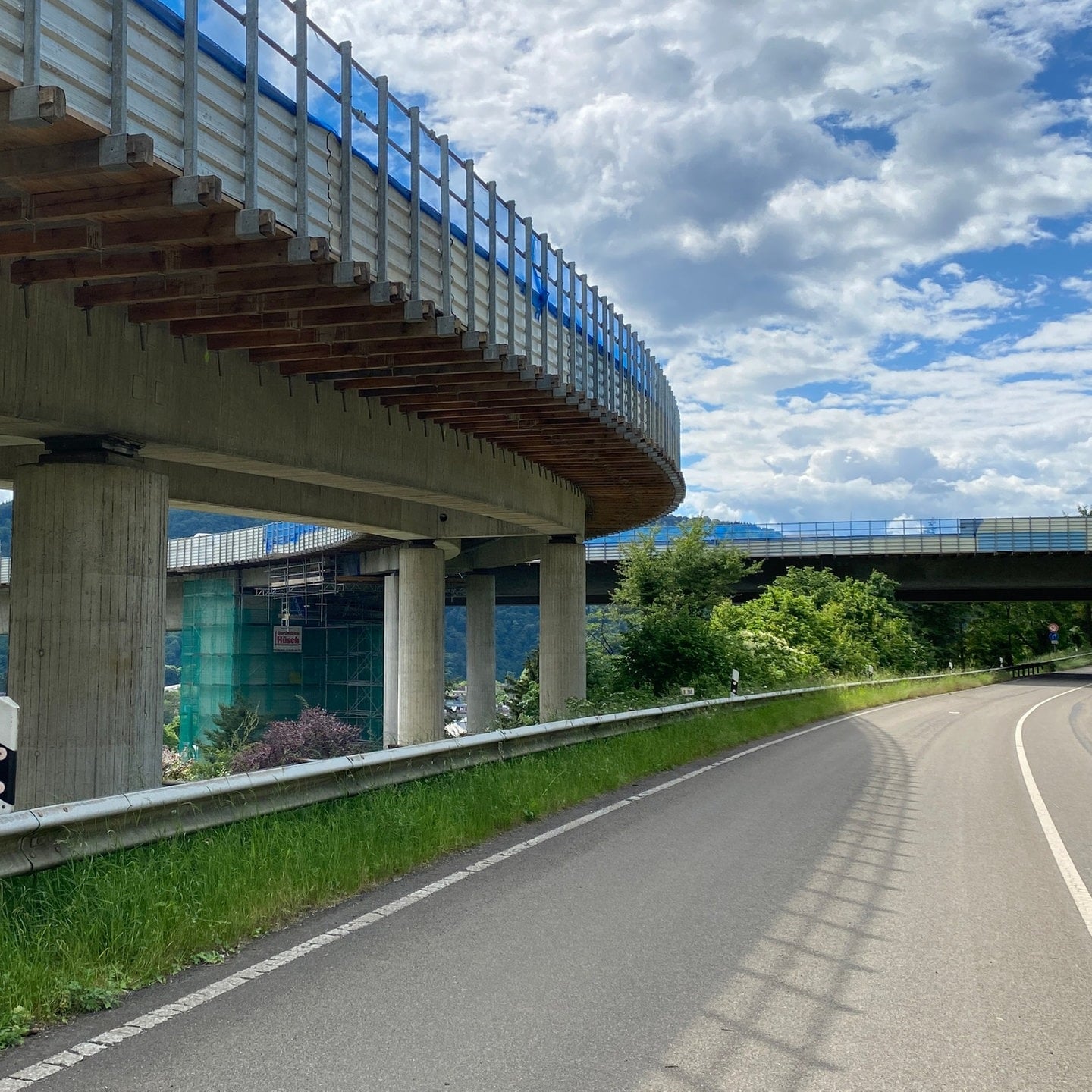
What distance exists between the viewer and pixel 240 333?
11.9 metres

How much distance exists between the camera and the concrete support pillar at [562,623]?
29609 mm

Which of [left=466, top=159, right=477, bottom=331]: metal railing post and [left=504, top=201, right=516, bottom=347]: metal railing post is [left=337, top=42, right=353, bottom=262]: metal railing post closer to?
[left=466, top=159, right=477, bottom=331]: metal railing post

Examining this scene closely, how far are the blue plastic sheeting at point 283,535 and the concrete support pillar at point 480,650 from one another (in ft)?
26.7

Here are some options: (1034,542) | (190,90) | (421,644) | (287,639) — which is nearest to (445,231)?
(190,90)

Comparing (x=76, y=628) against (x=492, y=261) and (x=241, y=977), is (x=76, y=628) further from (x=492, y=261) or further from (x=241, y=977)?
(x=241, y=977)

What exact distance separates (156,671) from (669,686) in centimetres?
1960

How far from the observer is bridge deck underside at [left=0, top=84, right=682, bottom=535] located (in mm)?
7312

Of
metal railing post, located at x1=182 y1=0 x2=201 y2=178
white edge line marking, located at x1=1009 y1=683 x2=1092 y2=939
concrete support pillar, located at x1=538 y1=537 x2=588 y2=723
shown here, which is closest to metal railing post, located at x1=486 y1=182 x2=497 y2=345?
metal railing post, located at x1=182 y1=0 x2=201 y2=178

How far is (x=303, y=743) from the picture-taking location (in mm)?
40969

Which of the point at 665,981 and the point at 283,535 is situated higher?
the point at 283,535

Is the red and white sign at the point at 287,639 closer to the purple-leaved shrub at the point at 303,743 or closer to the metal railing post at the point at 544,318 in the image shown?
the purple-leaved shrub at the point at 303,743

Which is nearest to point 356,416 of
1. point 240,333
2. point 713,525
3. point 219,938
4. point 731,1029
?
point 240,333

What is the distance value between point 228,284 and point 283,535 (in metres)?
45.6

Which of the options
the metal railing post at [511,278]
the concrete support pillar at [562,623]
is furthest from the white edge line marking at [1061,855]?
the concrete support pillar at [562,623]
